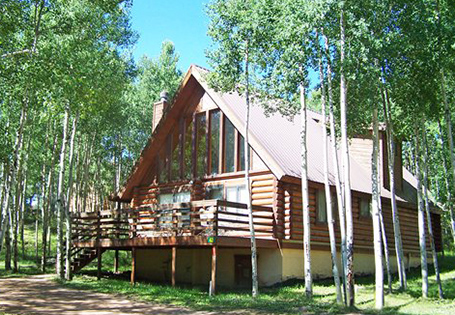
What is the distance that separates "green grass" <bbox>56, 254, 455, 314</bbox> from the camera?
38.9ft

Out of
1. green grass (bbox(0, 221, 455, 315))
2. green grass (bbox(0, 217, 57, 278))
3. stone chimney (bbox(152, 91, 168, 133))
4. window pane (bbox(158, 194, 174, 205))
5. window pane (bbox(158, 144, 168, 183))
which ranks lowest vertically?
green grass (bbox(0, 221, 455, 315))

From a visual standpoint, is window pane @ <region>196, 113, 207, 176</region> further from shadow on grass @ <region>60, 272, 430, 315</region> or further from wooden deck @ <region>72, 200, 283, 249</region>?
shadow on grass @ <region>60, 272, 430, 315</region>

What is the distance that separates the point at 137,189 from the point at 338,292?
11.8 meters

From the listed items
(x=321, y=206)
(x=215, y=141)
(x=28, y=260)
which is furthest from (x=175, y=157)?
(x=28, y=260)

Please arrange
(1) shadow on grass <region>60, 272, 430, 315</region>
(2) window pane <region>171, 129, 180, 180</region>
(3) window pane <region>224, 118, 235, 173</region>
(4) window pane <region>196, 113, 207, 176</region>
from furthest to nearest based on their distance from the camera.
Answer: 1. (2) window pane <region>171, 129, 180, 180</region>
2. (4) window pane <region>196, 113, 207, 176</region>
3. (3) window pane <region>224, 118, 235, 173</region>
4. (1) shadow on grass <region>60, 272, 430, 315</region>

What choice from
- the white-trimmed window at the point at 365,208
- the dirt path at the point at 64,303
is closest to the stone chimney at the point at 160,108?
the dirt path at the point at 64,303

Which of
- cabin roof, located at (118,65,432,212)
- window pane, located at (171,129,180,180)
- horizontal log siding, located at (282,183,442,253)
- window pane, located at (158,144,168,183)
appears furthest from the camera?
window pane, located at (158,144,168,183)

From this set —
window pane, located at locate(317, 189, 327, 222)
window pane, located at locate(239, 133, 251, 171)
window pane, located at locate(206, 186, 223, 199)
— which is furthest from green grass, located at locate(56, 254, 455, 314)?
Answer: window pane, located at locate(239, 133, 251, 171)

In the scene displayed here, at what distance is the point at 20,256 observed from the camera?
27.9 m

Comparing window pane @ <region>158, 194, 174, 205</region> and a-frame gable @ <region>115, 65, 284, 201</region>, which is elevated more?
a-frame gable @ <region>115, 65, 284, 201</region>

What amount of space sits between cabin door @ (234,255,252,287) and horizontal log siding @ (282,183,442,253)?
200 centimetres

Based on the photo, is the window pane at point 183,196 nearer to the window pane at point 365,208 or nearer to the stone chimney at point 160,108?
the stone chimney at point 160,108

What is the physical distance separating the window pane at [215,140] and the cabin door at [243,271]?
352cm

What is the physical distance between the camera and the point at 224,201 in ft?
49.2
